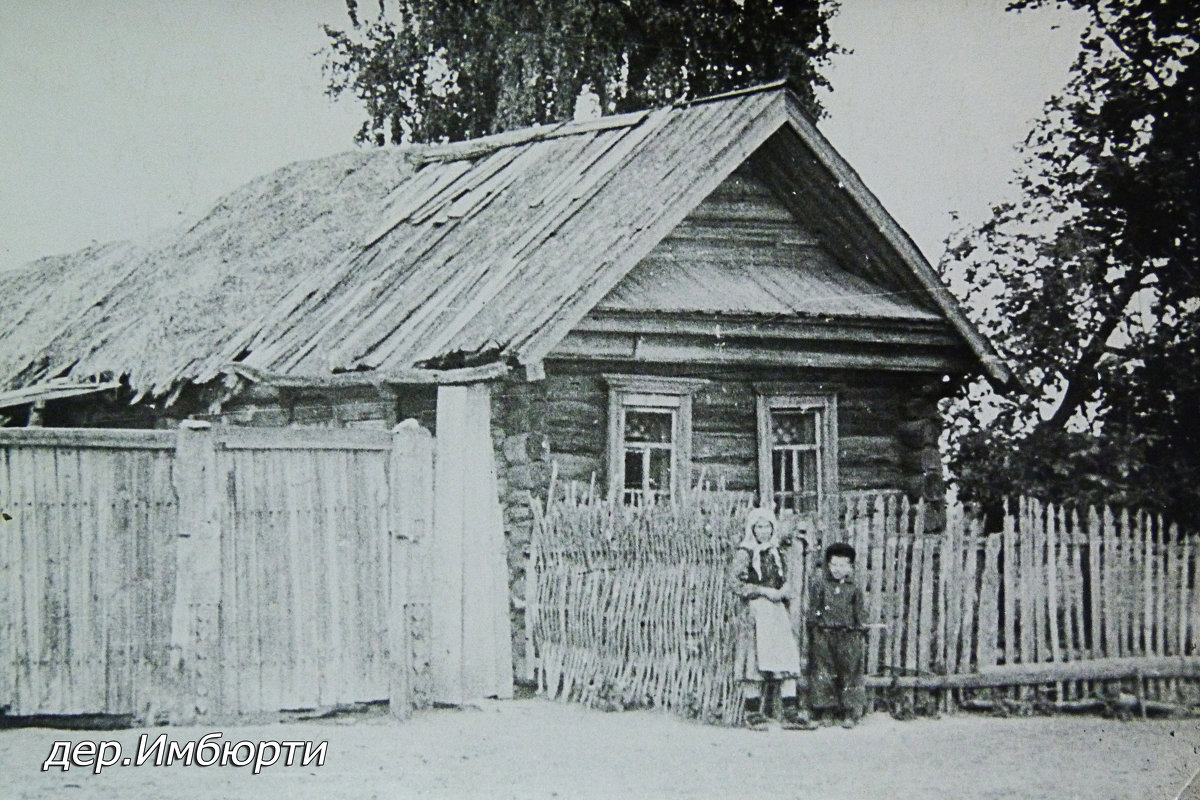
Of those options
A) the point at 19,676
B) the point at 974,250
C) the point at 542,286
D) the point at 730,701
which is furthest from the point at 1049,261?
the point at 19,676

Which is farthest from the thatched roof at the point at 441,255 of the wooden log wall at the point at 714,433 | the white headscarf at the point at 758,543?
the white headscarf at the point at 758,543

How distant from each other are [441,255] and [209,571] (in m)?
4.96

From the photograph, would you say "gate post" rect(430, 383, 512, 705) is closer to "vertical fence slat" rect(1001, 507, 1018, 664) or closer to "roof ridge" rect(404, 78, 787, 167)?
"vertical fence slat" rect(1001, 507, 1018, 664)

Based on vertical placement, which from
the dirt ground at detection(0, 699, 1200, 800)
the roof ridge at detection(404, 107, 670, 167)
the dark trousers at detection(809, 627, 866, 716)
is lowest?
the dirt ground at detection(0, 699, 1200, 800)

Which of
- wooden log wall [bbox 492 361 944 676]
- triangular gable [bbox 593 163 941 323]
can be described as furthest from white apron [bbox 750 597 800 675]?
triangular gable [bbox 593 163 941 323]

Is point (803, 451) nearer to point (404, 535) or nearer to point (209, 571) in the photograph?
point (404, 535)

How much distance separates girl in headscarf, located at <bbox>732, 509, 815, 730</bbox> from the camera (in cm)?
962

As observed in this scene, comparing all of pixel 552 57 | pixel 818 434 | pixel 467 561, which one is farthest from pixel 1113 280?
pixel 552 57

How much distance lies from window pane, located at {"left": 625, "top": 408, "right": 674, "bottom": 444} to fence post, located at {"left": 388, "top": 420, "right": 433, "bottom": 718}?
122 inches

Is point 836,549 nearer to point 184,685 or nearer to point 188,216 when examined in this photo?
point 184,685

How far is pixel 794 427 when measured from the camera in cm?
1330

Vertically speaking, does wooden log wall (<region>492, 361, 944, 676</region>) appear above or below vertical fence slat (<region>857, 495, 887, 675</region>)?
above

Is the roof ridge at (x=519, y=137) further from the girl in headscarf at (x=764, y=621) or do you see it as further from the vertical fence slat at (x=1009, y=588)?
the vertical fence slat at (x=1009, y=588)

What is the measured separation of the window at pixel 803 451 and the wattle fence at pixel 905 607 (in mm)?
2538
